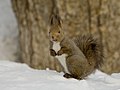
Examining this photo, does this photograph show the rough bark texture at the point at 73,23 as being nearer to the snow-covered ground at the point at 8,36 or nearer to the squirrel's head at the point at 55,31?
the snow-covered ground at the point at 8,36

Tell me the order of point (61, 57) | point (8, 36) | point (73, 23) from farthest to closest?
point (8, 36) < point (73, 23) < point (61, 57)

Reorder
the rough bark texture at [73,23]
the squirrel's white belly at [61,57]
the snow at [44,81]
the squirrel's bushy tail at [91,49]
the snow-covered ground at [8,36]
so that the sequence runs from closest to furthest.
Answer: the snow at [44,81] → the squirrel's white belly at [61,57] → the squirrel's bushy tail at [91,49] → the rough bark texture at [73,23] → the snow-covered ground at [8,36]

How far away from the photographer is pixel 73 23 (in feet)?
30.7

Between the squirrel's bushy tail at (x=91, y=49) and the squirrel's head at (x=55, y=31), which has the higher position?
the squirrel's head at (x=55, y=31)

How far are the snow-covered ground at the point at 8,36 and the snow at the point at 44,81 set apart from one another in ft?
16.5

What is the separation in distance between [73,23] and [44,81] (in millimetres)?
4140

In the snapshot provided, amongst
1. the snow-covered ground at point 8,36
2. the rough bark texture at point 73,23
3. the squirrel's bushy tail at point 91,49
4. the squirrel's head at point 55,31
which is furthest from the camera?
the snow-covered ground at point 8,36

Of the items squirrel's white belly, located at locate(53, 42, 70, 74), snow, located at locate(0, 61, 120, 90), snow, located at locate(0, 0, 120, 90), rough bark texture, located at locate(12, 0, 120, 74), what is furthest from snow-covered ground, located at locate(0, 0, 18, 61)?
squirrel's white belly, located at locate(53, 42, 70, 74)

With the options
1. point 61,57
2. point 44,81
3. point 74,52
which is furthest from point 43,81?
point 74,52

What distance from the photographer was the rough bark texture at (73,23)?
9.21 meters

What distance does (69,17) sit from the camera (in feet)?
30.5

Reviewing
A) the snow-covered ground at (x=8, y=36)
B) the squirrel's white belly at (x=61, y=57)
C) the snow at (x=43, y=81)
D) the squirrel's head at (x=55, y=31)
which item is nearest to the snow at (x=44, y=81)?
the snow at (x=43, y=81)

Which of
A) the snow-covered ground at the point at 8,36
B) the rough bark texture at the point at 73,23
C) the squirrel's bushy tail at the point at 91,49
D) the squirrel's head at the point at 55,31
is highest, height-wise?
the squirrel's head at the point at 55,31

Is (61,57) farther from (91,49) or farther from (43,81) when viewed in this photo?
(91,49)
